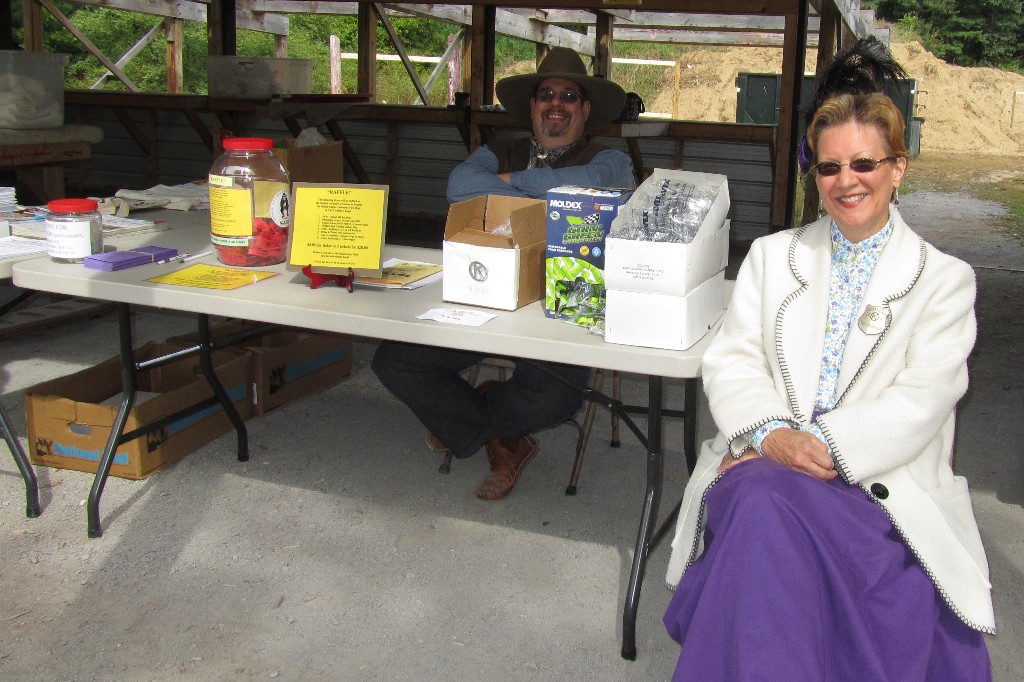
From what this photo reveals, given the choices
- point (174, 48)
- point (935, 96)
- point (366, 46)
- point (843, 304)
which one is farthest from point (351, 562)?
point (935, 96)

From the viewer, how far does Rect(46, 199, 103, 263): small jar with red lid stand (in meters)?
2.71

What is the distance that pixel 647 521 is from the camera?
244 cm

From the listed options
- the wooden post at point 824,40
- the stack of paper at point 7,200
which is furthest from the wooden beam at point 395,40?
the stack of paper at point 7,200

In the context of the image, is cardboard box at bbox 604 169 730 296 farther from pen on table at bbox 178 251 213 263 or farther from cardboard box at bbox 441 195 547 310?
pen on table at bbox 178 251 213 263

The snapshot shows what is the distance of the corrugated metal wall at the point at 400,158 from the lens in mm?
7215

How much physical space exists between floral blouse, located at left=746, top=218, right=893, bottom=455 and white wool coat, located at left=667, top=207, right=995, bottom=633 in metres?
0.03

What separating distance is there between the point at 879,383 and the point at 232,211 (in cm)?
169

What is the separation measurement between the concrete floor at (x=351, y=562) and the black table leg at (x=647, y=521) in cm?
8

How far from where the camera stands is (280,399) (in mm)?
3947

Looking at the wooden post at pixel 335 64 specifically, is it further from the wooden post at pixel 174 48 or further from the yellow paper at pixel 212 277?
the yellow paper at pixel 212 277

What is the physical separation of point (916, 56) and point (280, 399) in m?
22.1

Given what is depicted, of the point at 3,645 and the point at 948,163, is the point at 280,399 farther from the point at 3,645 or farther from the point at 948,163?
the point at 948,163

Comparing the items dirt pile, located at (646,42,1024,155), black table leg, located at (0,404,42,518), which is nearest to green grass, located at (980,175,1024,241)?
dirt pile, located at (646,42,1024,155)

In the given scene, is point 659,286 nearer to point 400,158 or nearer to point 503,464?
point 503,464
